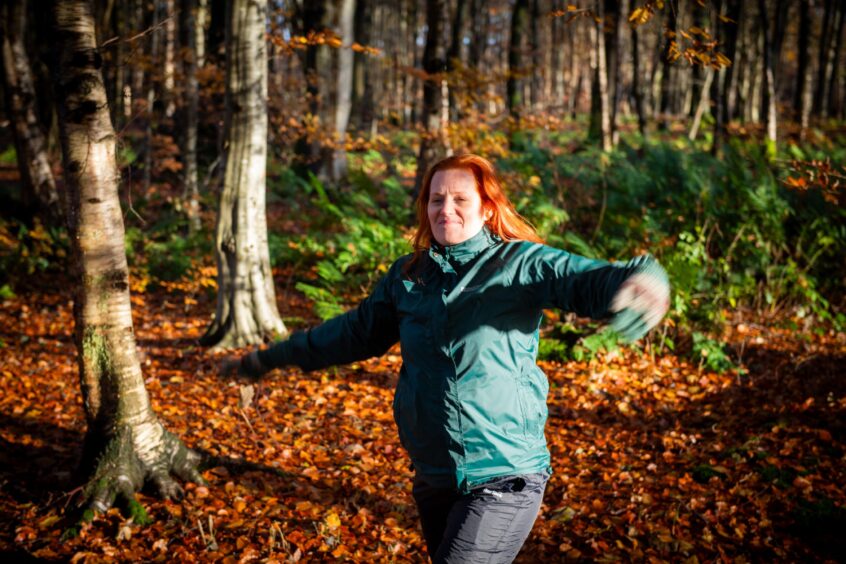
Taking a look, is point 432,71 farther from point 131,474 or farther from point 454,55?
point 131,474

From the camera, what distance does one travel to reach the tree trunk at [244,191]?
6219mm

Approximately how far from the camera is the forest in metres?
3.62

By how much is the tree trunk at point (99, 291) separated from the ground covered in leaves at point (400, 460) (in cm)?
28

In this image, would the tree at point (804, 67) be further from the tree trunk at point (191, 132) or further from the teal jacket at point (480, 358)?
the teal jacket at point (480, 358)

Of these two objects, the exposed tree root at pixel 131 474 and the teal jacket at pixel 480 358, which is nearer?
the teal jacket at pixel 480 358

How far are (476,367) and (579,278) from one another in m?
0.46

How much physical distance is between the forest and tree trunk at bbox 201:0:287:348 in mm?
24

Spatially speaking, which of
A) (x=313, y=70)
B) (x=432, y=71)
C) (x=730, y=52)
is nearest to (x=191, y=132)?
(x=313, y=70)

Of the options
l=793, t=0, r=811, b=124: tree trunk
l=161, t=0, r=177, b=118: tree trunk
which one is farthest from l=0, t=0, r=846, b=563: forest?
l=793, t=0, r=811, b=124: tree trunk

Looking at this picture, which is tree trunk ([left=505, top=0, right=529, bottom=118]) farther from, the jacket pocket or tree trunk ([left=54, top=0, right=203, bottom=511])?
the jacket pocket

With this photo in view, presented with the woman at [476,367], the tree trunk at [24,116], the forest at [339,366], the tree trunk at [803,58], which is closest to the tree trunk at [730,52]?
the tree trunk at [803,58]

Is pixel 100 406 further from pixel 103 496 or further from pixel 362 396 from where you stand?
pixel 362 396

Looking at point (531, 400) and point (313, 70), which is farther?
point (313, 70)

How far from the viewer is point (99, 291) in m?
3.64
